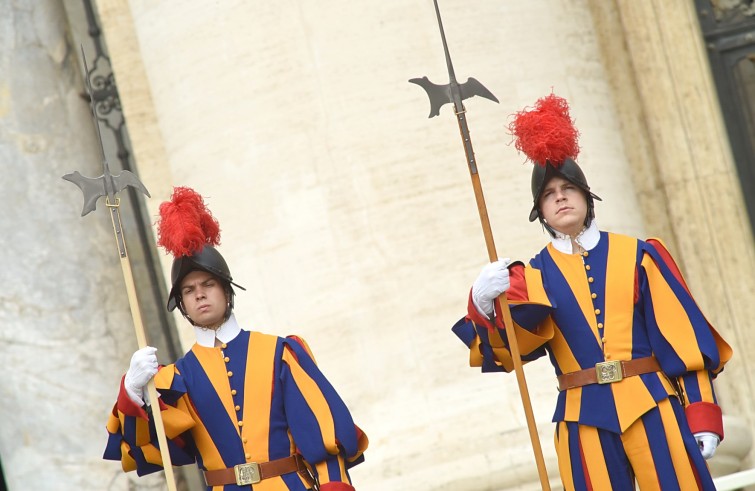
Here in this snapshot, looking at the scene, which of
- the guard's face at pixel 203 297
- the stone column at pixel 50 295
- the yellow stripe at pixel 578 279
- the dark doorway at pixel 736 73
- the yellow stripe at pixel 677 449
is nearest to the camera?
the yellow stripe at pixel 677 449

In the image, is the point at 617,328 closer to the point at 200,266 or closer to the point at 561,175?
the point at 561,175

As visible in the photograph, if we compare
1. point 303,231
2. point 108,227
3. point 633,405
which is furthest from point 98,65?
point 633,405

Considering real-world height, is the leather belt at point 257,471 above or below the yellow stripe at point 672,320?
below

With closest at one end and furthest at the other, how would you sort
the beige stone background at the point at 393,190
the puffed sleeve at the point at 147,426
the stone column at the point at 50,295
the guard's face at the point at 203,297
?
the puffed sleeve at the point at 147,426 < the guard's face at the point at 203,297 < the beige stone background at the point at 393,190 < the stone column at the point at 50,295

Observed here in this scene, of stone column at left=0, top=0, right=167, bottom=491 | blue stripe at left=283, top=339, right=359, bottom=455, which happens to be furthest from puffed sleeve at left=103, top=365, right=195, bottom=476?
stone column at left=0, top=0, right=167, bottom=491

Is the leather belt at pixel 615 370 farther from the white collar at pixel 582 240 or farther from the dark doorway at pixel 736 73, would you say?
the dark doorway at pixel 736 73

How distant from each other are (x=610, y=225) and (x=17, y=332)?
3.17 meters

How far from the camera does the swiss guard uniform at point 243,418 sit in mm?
5285

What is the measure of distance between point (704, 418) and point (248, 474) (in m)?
1.58

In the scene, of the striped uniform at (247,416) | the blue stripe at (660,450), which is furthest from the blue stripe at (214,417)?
the blue stripe at (660,450)

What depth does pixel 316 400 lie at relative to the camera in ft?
17.5

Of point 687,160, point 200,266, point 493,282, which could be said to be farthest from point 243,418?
point 687,160

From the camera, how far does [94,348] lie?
8117mm

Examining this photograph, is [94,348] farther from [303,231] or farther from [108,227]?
[303,231]
